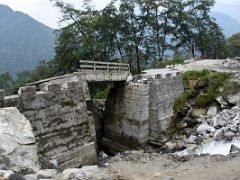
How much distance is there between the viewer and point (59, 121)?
1381cm

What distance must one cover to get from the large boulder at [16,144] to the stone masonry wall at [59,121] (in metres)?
2.15

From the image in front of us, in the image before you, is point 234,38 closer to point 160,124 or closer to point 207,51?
point 207,51

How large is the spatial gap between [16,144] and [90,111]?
27.6 feet

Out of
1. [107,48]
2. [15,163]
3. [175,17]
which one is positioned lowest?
[15,163]

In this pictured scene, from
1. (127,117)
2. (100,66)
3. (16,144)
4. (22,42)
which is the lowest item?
(127,117)

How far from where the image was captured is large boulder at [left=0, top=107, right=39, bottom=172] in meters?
8.56

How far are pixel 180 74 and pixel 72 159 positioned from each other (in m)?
9.10

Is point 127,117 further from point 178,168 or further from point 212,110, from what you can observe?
point 178,168

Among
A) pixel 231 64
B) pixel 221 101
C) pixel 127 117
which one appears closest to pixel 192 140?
pixel 221 101

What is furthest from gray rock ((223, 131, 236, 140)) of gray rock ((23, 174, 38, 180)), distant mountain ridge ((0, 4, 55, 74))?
distant mountain ridge ((0, 4, 55, 74))

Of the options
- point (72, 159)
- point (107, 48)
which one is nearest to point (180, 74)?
point (72, 159)

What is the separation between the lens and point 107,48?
104 ft

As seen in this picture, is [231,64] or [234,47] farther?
[234,47]

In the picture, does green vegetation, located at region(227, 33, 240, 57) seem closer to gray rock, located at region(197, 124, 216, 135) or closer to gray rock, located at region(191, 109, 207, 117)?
gray rock, located at region(191, 109, 207, 117)
